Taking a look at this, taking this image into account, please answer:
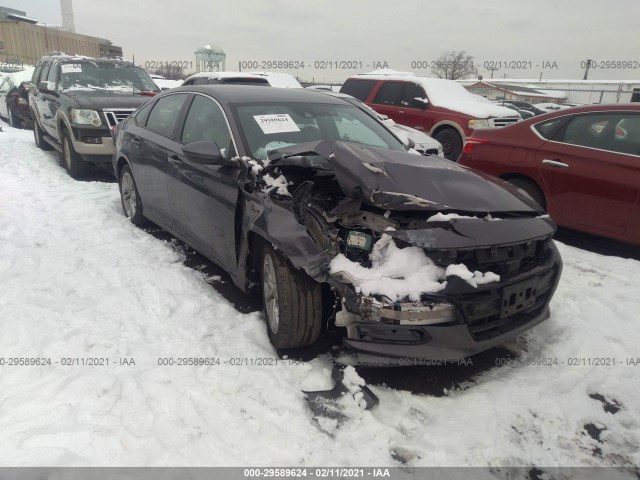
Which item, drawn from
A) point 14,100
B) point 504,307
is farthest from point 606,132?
point 14,100

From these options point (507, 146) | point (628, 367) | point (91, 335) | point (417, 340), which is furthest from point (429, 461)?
point (507, 146)

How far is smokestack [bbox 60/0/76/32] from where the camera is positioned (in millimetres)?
57775

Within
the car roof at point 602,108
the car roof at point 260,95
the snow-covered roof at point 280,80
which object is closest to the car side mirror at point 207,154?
the car roof at point 260,95

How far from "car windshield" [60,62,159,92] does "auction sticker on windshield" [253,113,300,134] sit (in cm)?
612

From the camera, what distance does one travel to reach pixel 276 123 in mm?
3545

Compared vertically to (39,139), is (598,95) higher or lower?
higher

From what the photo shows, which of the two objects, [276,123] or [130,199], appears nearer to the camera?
[276,123]

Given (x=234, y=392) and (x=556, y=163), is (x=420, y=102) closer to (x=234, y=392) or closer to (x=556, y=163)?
(x=556, y=163)

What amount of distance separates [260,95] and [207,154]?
0.96m

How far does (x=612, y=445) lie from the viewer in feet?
7.55

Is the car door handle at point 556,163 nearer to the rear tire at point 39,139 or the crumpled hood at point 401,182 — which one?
the crumpled hood at point 401,182

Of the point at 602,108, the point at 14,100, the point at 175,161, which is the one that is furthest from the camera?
the point at 14,100

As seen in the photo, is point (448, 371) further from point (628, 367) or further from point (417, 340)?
point (628, 367)

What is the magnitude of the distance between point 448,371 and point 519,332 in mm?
512
